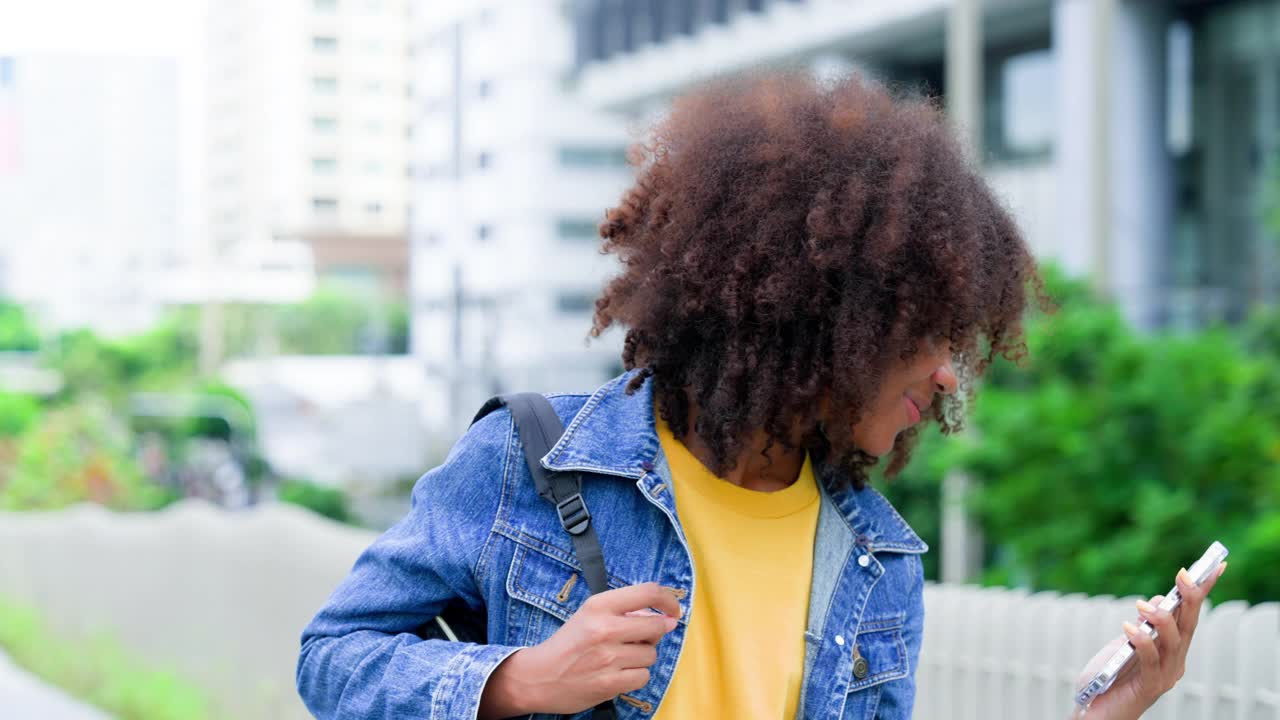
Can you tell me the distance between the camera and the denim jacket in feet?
5.09

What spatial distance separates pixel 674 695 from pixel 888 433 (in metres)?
0.40

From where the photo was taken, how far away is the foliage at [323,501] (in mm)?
11828

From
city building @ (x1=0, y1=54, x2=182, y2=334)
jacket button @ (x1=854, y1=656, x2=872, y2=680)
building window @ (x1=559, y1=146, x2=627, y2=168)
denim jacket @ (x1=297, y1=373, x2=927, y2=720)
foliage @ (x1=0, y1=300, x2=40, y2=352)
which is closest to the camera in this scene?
denim jacket @ (x1=297, y1=373, x2=927, y2=720)

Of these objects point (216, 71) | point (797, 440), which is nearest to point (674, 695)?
point (797, 440)

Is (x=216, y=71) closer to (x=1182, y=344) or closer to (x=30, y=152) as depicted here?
(x=30, y=152)

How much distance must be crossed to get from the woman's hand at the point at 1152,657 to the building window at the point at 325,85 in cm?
2707

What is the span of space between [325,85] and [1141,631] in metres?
29.1

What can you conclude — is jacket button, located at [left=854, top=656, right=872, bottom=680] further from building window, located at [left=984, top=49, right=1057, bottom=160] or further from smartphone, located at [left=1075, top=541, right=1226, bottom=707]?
building window, located at [left=984, top=49, right=1057, bottom=160]

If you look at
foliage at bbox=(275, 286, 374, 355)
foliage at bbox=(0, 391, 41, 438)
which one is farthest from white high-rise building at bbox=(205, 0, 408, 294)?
foliage at bbox=(0, 391, 41, 438)

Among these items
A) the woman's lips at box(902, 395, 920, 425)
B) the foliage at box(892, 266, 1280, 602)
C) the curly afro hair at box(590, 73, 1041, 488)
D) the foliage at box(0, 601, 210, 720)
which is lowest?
the foliage at box(0, 601, 210, 720)

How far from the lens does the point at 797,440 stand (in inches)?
68.8

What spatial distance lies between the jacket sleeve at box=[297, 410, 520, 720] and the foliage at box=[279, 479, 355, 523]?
10392 millimetres

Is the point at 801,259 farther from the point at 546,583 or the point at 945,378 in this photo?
the point at 546,583

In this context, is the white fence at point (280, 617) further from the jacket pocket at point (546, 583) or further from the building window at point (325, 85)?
the building window at point (325, 85)
